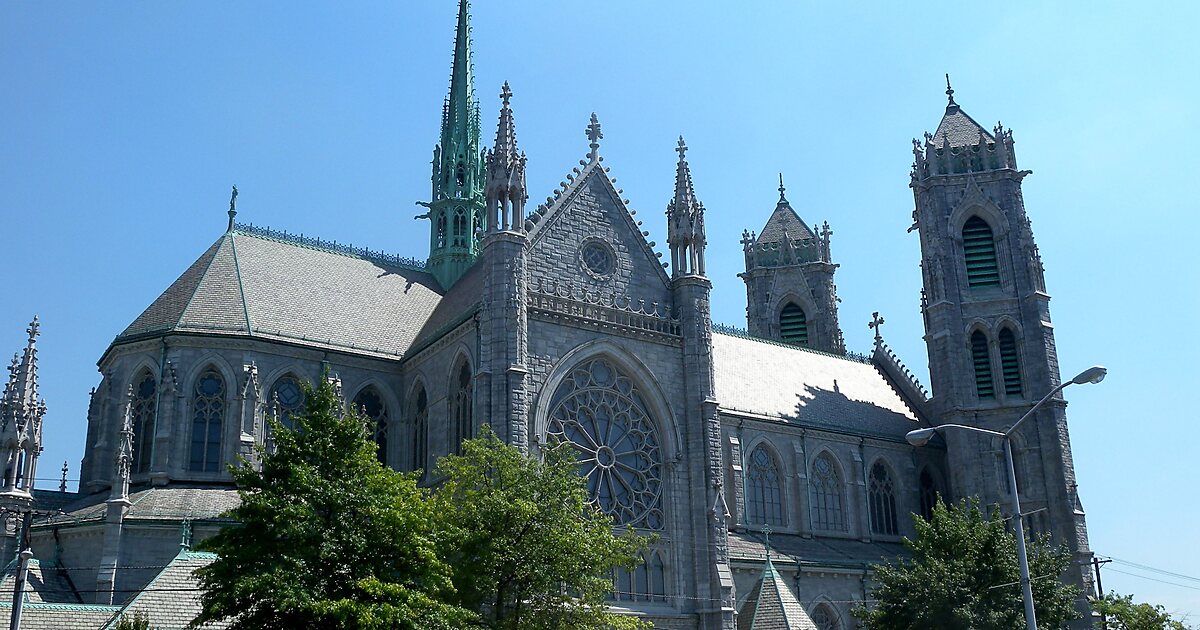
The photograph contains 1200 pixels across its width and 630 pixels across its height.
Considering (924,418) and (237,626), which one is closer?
(237,626)

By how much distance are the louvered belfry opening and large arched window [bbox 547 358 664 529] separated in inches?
855

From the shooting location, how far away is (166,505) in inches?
1471

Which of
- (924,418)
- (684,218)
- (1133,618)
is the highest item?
(684,218)

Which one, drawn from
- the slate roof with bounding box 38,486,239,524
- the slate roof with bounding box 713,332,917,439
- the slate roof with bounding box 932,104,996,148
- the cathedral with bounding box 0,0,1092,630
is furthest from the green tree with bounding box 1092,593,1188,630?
the slate roof with bounding box 38,486,239,524

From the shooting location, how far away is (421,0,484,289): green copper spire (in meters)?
56.9

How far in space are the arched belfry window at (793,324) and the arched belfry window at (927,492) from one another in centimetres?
1356

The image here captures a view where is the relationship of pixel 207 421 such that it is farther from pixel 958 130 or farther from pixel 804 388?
pixel 958 130

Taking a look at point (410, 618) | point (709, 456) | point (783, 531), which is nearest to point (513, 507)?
point (410, 618)

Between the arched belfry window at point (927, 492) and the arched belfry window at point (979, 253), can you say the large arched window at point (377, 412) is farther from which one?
the arched belfry window at point (979, 253)

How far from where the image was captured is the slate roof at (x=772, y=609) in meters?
39.5

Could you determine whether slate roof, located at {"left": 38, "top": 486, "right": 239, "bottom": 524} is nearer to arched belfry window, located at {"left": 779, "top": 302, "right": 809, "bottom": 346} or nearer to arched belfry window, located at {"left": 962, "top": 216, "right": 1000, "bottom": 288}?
arched belfry window, located at {"left": 962, "top": 216, "right": 1000, "bottom": 288}

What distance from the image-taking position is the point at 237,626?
79.6 feet

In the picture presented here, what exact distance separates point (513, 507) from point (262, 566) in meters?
6.78

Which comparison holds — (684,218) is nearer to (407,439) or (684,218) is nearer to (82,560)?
(407,439)
